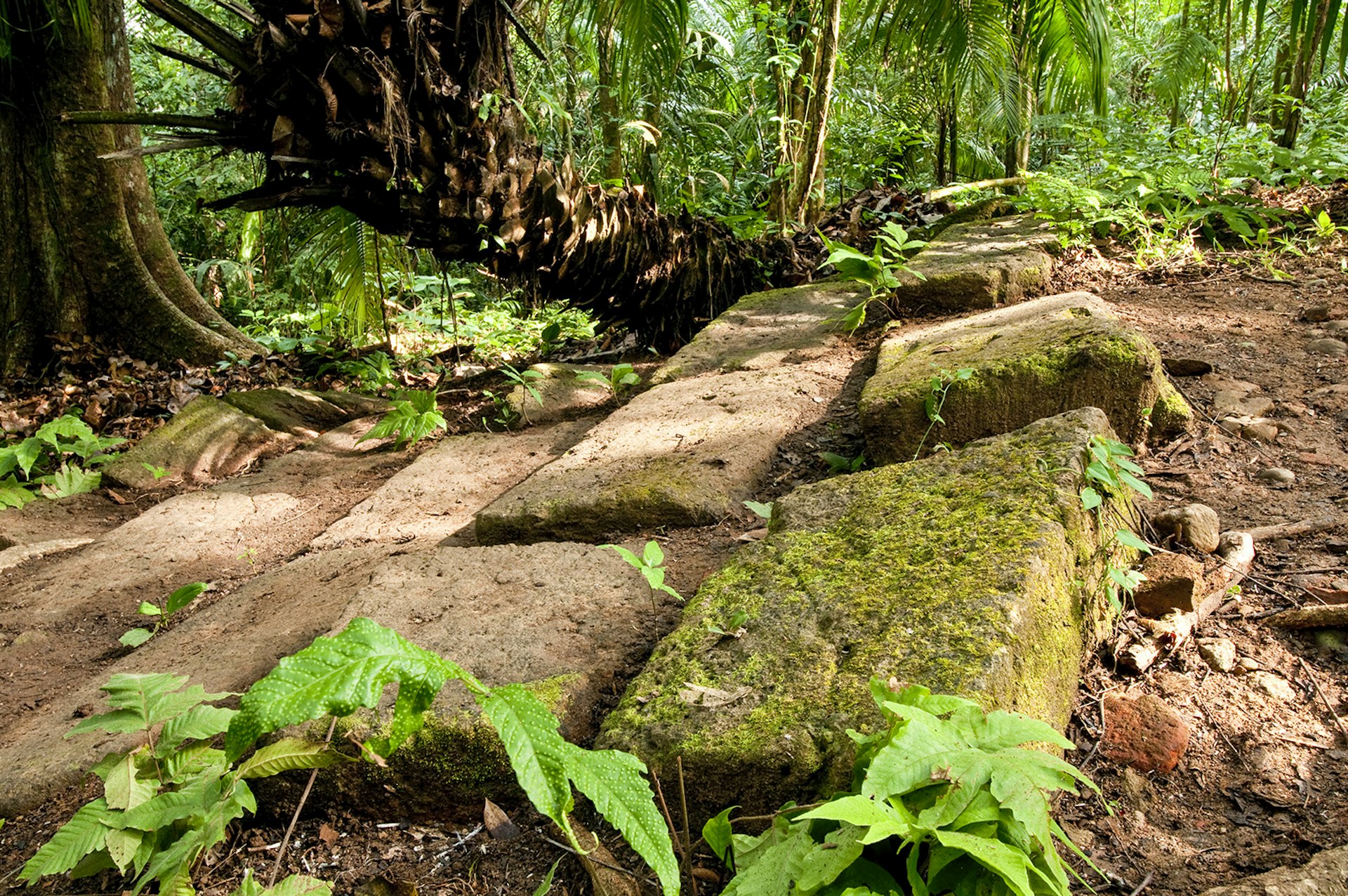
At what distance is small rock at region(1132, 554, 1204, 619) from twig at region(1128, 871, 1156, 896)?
0.58m

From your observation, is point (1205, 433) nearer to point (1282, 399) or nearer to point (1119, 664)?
point (1282, 399)

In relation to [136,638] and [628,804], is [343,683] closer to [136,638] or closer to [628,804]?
[628,804]

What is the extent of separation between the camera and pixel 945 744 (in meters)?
0.96

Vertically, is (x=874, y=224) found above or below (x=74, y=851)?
above

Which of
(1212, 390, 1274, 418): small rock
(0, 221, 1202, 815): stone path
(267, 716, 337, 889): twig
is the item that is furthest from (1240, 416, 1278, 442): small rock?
(267, 716, 337, 889): twig

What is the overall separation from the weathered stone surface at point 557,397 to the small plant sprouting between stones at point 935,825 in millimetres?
2674

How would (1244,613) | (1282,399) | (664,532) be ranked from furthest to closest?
(1282,399) < (664,532) < (1244,613)

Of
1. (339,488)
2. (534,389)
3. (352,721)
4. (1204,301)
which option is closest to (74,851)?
(352,721)

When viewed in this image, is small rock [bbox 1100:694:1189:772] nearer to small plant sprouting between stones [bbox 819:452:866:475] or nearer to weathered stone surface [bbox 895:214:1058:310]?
small plant sprouting between stones [bbox 819:452:866:475]

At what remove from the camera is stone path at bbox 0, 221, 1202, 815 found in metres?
1.21

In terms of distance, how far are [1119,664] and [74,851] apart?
4.95ft

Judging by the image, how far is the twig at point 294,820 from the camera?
114 cm

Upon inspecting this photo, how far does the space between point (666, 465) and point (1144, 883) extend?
56.9 inches

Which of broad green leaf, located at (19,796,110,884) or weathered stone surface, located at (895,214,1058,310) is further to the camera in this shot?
weathered stone surface, located at (895,214,1058,310)
